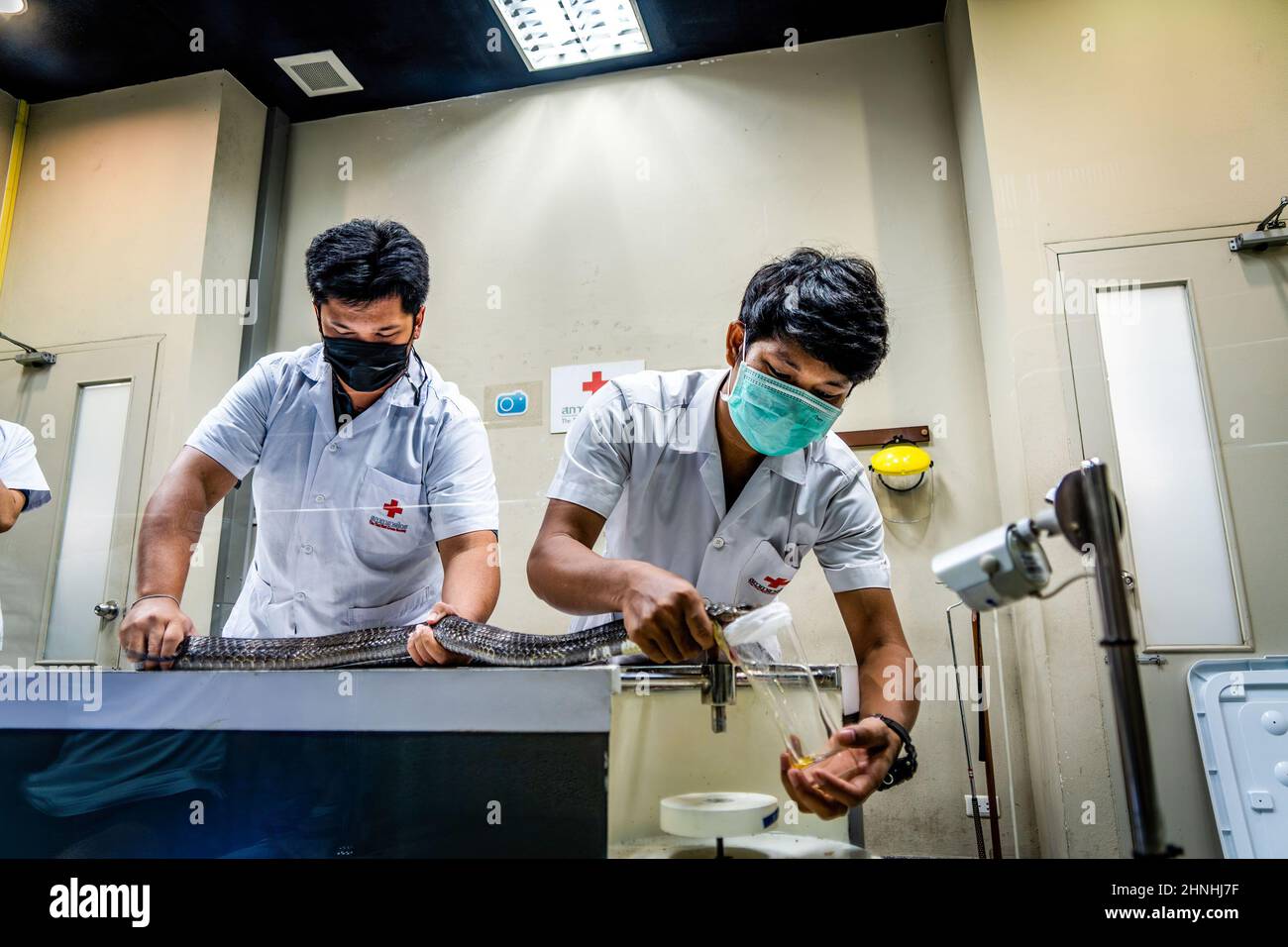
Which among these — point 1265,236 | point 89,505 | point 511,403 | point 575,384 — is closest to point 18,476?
point 89,505

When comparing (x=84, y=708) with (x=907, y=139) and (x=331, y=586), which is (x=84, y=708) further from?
(x=907, y=139)

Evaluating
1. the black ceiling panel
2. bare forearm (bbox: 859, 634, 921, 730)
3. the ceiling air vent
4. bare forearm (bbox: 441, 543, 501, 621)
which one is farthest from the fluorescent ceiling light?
Answer: bare forearm (bbox: 859, 634, 921, 730)

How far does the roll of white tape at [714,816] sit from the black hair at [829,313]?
0.68m

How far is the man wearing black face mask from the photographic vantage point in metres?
1.49

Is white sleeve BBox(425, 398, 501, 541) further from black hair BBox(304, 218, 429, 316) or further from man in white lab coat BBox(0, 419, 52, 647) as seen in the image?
man in white lab coat BBox(0, 419, 52, 647)

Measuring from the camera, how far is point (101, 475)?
1.52 meters

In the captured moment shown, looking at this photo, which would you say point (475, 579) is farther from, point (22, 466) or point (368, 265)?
point (22, 466)

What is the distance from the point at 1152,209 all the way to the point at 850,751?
1.15m

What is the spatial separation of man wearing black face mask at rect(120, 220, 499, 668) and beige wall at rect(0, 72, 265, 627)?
0.22 ft

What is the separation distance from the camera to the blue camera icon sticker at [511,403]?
5.20 feet

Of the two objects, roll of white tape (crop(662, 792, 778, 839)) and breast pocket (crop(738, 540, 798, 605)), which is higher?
breast pocket (crop(738, 540, 798, 605))

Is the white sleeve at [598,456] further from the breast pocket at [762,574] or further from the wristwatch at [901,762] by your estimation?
the wristwatch at [901,762]
